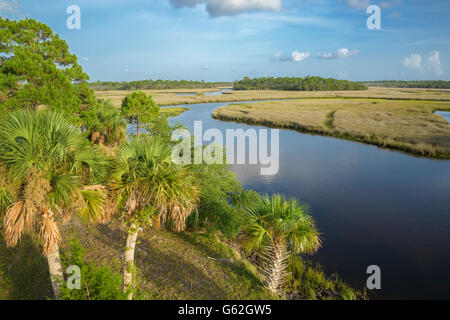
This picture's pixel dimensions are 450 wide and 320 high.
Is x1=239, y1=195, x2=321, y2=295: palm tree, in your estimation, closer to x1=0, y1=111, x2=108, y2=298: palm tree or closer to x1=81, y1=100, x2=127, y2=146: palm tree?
x1=0, y1=111, x2=108, y2=298: palm tree

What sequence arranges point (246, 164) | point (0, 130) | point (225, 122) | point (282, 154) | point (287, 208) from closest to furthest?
1. point (0, 130)
2. point (287, 208)
3. point (246, 164)
4. point (282, 154)
5. point (225, 122)

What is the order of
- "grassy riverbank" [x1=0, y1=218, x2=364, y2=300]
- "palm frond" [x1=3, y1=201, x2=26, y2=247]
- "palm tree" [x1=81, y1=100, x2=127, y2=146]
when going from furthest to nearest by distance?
"palm tree" [x1=81, y1=100, x2=127, y2=146] → "grassy riverbank" [x1=0, y1=218, x2=364, y2=300] → "palm frond" [x1=3, y1=201, x2=26, y2=247]

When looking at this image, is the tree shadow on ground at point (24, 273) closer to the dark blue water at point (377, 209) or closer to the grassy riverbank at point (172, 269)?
the grassy riverbank at point (172, 269)

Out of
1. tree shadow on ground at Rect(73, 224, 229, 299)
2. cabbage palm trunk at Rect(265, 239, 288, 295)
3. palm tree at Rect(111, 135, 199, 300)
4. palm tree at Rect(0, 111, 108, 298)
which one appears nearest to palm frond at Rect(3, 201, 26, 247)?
palm tree at Rect(0, 111, 108, 298)

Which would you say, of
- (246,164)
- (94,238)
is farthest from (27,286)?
(246,164)

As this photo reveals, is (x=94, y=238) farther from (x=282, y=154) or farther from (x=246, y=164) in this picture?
(x=282, y=154)
